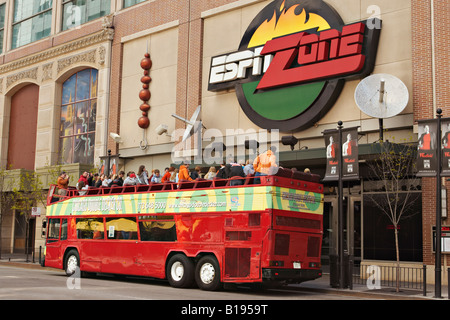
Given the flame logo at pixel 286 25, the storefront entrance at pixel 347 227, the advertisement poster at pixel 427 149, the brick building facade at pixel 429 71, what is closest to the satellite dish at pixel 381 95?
the brick building facade at pixel 429 71

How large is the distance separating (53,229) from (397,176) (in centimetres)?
1347

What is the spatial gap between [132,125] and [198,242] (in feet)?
53.6

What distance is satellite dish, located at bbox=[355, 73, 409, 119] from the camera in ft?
66.3

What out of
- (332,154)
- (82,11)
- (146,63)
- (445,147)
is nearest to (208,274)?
(332,154)

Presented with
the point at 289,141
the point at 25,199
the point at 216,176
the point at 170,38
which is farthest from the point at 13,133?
the point at 216,176

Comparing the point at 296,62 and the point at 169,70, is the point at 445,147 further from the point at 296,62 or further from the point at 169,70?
the point at 169,70

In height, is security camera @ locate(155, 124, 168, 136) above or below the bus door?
above

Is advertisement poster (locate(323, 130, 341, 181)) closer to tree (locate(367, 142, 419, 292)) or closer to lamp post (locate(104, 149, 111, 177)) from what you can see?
tree (locate(367, 142, 419, 292))

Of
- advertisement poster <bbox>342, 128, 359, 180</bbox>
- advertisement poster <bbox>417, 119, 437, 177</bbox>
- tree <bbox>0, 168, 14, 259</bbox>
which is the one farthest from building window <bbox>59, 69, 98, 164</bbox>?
advertisement poster <bbox>417, 119, 437, 177</bbox>

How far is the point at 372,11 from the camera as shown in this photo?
22359 millimetres

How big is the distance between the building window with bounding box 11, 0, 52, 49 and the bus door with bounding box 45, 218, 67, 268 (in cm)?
2076

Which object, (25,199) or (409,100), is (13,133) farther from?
(409,100)

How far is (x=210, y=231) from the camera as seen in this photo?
16.8 meters

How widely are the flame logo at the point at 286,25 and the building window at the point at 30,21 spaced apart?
64.4 ft
